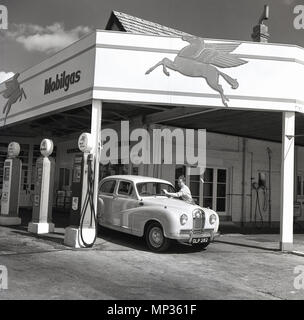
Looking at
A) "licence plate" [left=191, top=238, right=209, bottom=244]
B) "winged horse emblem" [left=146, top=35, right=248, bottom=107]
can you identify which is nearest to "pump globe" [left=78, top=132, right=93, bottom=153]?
"winged horse emblem" [left=146, top=35, right=248, bottom=107]

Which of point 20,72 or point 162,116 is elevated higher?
point 20,72

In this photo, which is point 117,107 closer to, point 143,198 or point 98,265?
point 143,198

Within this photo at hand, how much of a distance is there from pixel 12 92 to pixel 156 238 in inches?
370

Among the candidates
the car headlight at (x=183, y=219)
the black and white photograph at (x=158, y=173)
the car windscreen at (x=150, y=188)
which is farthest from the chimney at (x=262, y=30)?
the car headlight at (x=183, y=219)

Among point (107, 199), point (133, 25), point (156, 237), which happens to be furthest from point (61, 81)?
point (133, 25)

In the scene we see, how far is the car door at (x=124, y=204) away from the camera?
10.5 metres

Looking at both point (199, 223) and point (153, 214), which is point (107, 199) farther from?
point (199, 223)

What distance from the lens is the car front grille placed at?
9555mm

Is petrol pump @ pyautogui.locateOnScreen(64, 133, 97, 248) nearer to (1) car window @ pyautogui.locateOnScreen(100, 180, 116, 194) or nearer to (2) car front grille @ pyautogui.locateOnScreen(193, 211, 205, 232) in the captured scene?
(1) car window @ pyautogui.locateOnScreen(100, 180, 116, 194)

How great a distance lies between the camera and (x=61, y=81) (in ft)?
40.9
